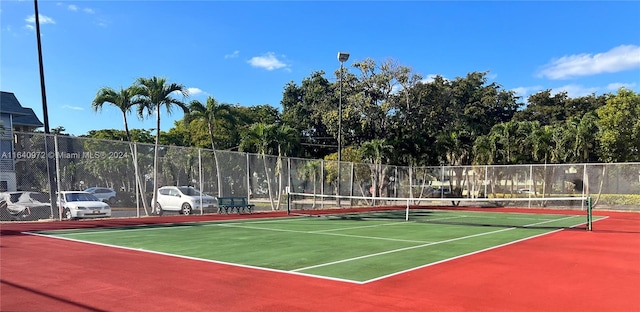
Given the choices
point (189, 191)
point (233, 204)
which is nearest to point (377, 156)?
point (233, 204)

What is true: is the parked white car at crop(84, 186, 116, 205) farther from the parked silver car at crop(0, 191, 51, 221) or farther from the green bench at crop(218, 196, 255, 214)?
the green bench at crop(218, 196, 255, 214)

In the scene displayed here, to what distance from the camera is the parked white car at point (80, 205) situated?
17.9 metres

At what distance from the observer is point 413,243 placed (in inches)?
526

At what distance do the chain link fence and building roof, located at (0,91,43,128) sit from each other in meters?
33.5

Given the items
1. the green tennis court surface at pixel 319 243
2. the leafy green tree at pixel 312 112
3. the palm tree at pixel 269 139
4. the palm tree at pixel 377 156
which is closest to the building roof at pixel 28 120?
the leafy green tree at pixel 312 112

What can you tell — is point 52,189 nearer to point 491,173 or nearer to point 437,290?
point 437,290

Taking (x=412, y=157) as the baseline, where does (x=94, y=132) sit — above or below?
above

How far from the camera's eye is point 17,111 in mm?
48969

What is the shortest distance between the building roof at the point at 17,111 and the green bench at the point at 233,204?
34.2 meters

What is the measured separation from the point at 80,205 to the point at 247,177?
30.9 ft

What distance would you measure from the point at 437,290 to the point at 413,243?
5924 millimetres

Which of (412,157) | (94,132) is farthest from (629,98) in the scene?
(94,132)

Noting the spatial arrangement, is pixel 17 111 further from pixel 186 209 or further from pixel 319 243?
pixel 319 243

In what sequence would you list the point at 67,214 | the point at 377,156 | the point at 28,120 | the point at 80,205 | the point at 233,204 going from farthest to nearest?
the point at 28,120
the point at 377,156
the point at 233,204
the point at 80,205
the point at 67,214
